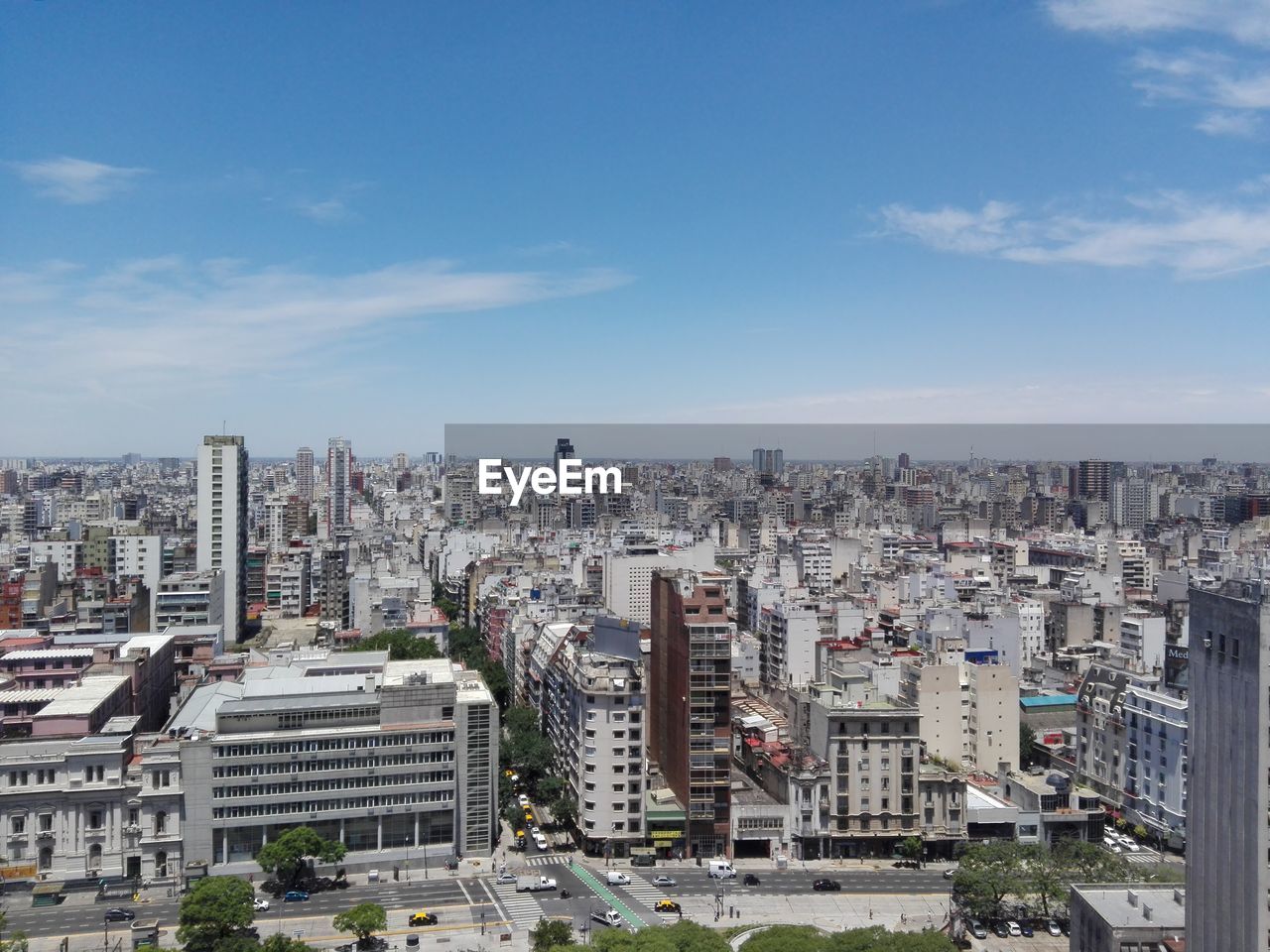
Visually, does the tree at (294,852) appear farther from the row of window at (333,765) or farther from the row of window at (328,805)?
the row of window at (333,765)

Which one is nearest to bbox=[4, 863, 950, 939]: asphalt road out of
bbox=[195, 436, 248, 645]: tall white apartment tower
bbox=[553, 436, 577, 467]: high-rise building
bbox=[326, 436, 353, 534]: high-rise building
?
bbox=[195, 436, 248, 645]: tall white apartment tower

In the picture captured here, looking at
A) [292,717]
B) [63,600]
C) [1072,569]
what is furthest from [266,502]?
[292,717]

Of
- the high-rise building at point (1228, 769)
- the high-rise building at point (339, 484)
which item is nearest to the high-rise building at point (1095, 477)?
the high-rise building at point (339, 484)

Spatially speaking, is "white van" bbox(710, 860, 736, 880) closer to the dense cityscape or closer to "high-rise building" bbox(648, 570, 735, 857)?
the dense cityscape

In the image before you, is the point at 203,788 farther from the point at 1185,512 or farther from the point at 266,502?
the point at 1185,512

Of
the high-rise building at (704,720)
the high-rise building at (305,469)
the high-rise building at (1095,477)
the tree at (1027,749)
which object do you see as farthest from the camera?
the high-rise building at (305,469)

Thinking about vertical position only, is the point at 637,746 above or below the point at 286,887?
above
